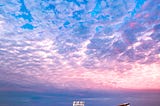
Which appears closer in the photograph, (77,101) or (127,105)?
(127,105)

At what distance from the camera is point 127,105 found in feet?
219

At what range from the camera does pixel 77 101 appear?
8919 centimetres

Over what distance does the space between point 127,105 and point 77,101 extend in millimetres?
→ 27345
